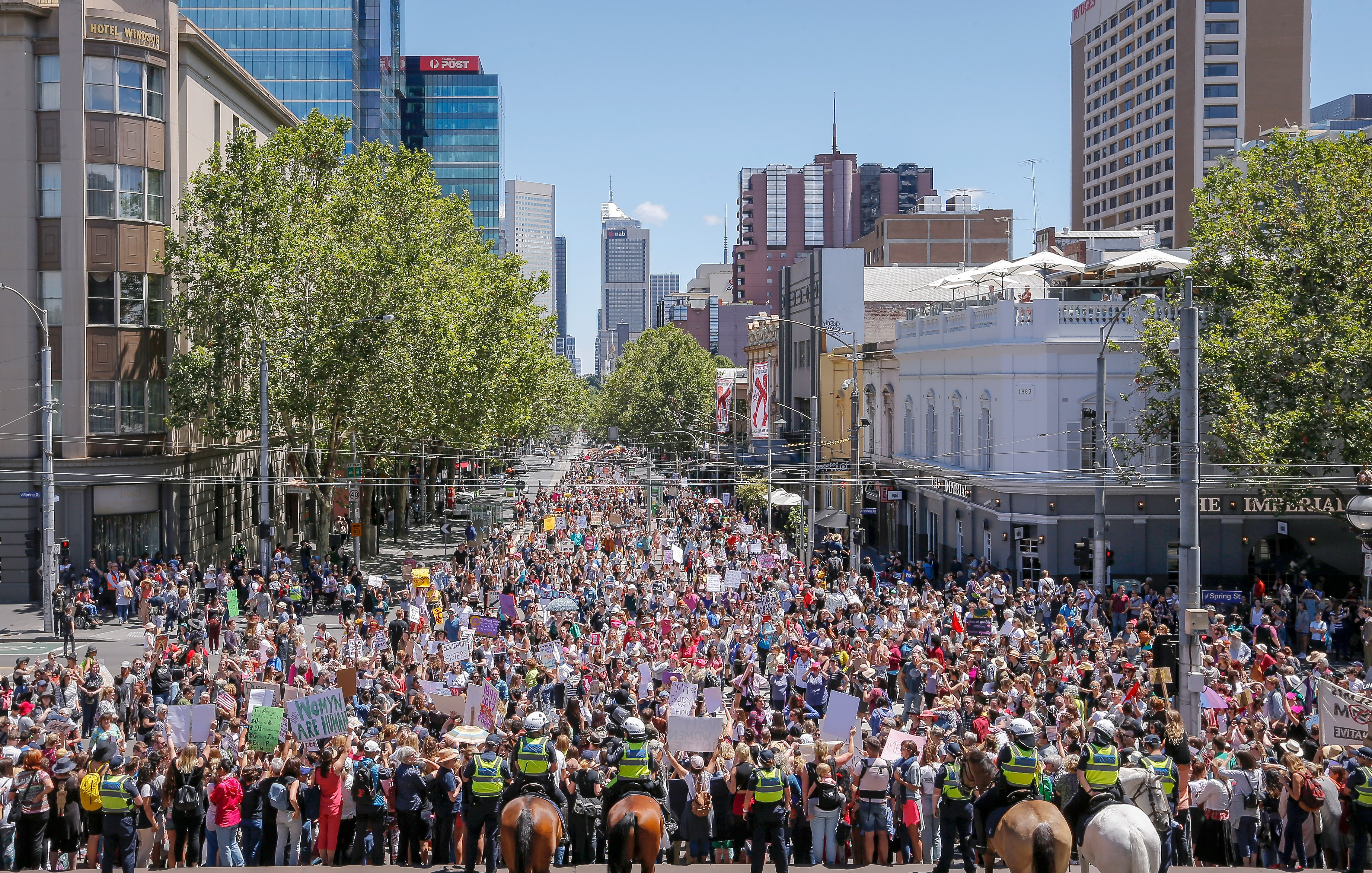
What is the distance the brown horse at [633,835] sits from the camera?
11406mm

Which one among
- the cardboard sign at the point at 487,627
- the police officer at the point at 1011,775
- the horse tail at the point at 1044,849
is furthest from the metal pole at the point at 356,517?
the horse tail at the point at 1044,849

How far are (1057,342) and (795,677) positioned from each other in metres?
20.1

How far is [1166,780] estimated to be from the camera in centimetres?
1226

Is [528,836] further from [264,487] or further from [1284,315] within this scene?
[264,487]

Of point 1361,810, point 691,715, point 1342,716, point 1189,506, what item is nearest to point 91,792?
point 691,715

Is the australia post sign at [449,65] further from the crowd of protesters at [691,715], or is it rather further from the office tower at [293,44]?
the crowd of protesters at [691,715]

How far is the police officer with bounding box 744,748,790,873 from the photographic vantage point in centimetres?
1208

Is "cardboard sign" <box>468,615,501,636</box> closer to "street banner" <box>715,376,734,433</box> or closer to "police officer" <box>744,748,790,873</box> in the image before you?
"police officer" <box>744,748,790,873</box>

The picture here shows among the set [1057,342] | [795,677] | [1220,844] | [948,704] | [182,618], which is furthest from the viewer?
[1057,342]

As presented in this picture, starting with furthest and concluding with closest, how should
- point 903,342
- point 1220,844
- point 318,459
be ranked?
1. point 903,342
2. point 318,459
3. point 1220,844

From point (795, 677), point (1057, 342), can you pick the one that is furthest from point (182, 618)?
point (1057, 342)

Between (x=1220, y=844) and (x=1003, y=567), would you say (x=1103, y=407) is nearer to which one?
(x=1003, y=567)

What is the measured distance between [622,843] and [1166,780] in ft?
17.1

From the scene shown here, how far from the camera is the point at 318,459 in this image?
4041 cm
